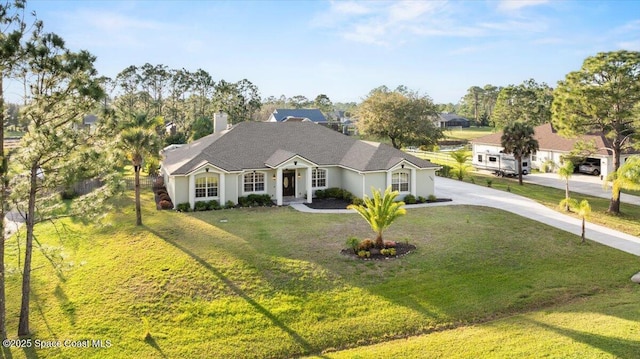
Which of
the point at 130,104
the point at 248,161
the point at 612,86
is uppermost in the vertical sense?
the point at 130,104

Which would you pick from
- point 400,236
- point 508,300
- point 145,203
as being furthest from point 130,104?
point 508,300

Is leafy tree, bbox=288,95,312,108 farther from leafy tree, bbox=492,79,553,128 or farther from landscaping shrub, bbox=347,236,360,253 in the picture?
landscaping shrub, bbox=347,236,360,253

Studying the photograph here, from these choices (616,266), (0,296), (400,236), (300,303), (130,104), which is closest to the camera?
(0,296)

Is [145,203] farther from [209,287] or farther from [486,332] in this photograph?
[486,332]

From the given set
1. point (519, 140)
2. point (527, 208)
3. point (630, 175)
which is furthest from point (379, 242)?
point (519, 140)

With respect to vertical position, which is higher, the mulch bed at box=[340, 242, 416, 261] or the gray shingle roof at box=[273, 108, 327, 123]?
the gray shingle roof at box=[273, 108, 327, 123]

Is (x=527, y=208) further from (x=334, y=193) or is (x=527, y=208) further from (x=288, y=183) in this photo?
(x=288, y=183)

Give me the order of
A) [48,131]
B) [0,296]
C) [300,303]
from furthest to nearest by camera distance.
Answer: [300,303] < [0,296] < [48,131]

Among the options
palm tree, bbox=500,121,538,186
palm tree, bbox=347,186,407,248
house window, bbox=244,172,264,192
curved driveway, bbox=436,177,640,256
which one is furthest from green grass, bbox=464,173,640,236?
house window, bbox=244,172,264,192
